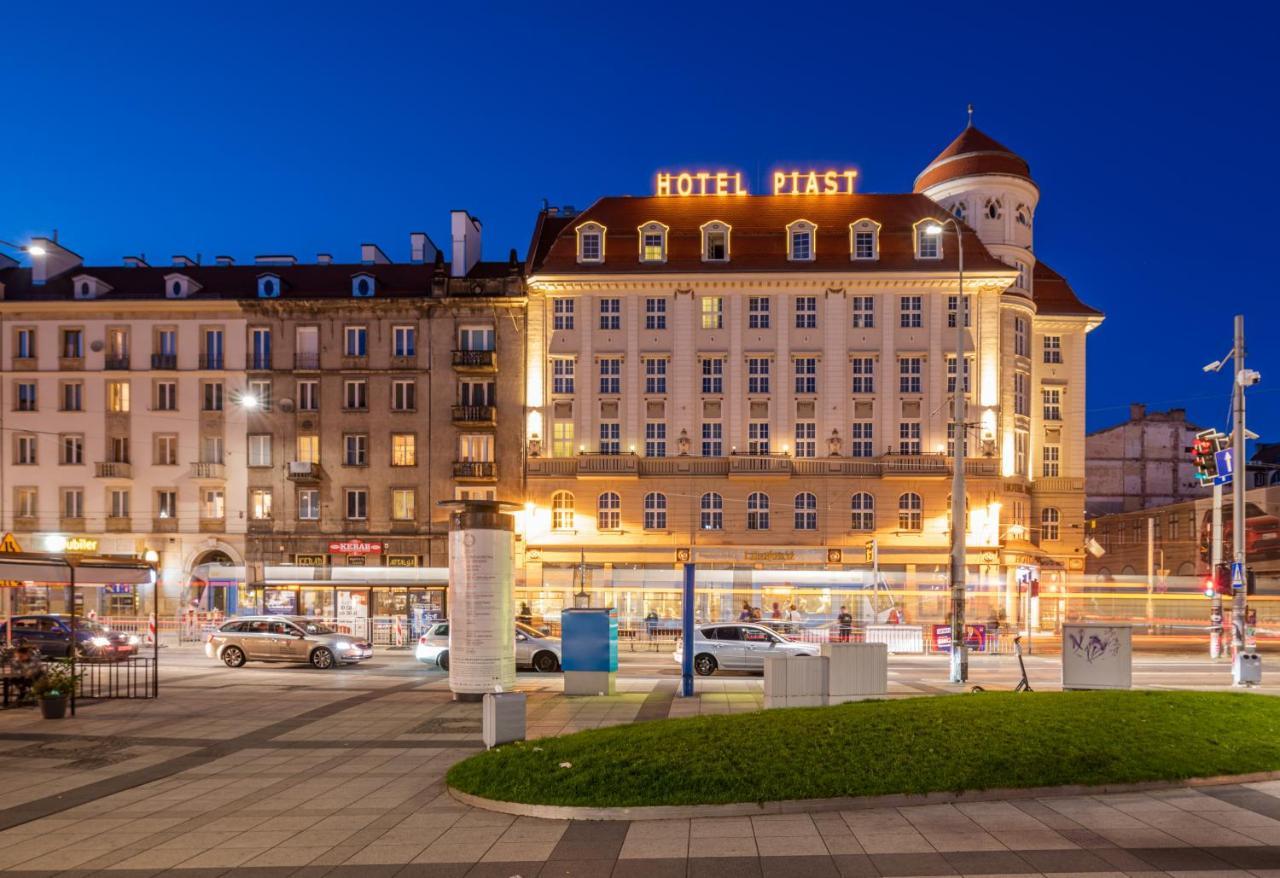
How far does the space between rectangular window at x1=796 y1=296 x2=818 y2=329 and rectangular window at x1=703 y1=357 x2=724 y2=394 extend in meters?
4.49

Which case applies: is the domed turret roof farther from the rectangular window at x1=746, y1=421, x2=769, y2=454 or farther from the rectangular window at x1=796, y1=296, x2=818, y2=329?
the rectangular window at x1=746, y1=421, x2=769, y2=454

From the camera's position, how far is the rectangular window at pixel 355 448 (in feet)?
171

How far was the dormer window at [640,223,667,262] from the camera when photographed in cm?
5184

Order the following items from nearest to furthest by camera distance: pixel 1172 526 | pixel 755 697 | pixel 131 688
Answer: pixel 755 697 → pixel 131 688 → pixel 1172 526

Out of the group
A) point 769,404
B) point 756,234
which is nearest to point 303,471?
point 769,404

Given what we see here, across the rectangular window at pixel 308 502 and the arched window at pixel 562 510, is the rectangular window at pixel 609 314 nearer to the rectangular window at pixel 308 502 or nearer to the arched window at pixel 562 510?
the arched window at pixel 562 510

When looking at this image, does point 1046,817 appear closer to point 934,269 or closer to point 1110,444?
point 934,269

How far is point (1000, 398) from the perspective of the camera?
50.6 metres

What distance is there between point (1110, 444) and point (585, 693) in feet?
232

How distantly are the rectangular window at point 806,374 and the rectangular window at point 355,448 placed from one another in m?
22.4

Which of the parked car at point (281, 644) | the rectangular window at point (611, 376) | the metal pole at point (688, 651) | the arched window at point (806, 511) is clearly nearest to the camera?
the metal pole at point (688, 651)

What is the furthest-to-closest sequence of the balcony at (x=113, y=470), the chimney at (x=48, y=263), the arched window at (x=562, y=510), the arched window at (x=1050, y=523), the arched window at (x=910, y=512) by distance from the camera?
the chimney at (x=48, y=263), the arched window at (x=1050, y=523), the balcony at (x=113, y=470), the arched window at (x=562, y=510), the arched window at (x=910, y=512)

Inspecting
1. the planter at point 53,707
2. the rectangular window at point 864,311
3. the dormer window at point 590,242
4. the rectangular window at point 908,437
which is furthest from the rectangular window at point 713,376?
the planter at point 53,707

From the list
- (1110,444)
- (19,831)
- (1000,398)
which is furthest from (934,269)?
(19,831)
